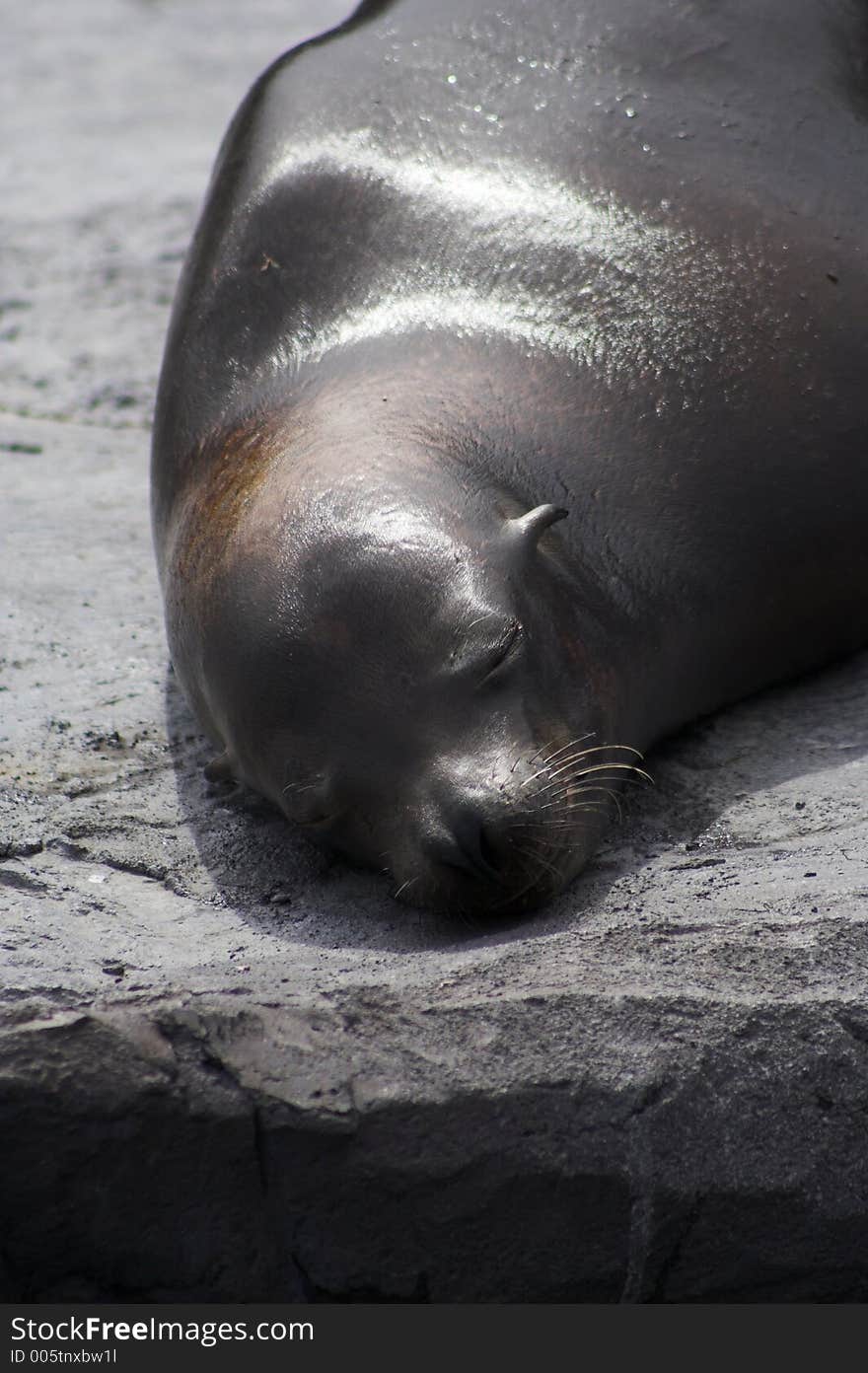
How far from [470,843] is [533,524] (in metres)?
0.73

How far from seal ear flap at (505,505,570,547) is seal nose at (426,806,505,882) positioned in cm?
63

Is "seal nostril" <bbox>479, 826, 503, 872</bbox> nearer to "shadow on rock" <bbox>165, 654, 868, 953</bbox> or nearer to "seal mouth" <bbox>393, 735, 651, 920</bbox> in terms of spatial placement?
"seal mouth" <bbox>393, 735, 651, 920</bbox>

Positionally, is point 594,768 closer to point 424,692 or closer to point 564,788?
point 564,788

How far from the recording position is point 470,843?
3484 mm

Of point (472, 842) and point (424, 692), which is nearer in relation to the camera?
point (472, 842)

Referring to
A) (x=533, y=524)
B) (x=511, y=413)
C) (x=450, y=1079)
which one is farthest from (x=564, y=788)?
(x=511, y=413)

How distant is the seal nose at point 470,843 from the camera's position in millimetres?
3480

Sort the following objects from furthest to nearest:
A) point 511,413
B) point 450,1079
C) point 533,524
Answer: point 511,413 → point 533,524 → point 450,1079

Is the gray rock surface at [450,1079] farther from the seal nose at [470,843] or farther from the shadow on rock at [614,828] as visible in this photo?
the seal nose at [470,843]

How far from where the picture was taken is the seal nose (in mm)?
3480

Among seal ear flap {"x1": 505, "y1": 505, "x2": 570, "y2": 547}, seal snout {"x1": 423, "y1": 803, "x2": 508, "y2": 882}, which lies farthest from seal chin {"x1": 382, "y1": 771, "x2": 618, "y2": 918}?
seal ear flap {"x1": 505, "y1": 505, "x2": 570, "y2": 547}

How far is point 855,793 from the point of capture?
3.86m

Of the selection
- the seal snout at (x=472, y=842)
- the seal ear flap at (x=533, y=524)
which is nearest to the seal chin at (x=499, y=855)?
the seal snout at (x=472, y=842)

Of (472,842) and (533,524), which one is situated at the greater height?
(533,524)
